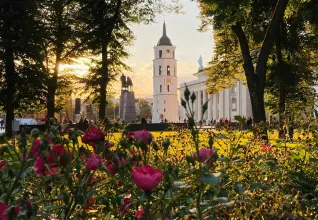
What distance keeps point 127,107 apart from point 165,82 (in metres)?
66.6

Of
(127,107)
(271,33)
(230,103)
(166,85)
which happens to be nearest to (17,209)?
(271,33)

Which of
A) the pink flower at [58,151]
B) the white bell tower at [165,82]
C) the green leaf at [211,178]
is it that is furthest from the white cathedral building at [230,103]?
the green leaf at [211,178]

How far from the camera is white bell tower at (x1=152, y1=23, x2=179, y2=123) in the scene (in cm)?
11444

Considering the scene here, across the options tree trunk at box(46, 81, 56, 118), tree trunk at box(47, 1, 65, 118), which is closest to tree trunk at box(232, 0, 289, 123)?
tree trunk at box(46, 81, 56, 118)

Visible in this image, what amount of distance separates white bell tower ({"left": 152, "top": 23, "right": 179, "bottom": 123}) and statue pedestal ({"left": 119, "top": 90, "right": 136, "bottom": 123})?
5769 centimetres

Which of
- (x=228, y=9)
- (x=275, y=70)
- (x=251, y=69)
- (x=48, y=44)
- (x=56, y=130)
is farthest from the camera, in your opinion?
(x=48, y=44)

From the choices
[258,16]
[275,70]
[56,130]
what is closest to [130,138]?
[56,130]

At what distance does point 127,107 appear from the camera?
51500 millimetres

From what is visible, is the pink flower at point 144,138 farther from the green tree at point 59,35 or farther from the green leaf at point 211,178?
the green tree at point 59,35

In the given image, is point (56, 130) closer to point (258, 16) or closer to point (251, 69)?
point (251, 69)

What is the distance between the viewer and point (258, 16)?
66.7ft

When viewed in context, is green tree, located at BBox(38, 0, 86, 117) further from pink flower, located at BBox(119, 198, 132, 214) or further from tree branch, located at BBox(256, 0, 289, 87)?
pink flower, located at BBox(119, 198, 132, 214)

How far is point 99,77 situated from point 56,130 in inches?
913

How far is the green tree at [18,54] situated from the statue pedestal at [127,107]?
2579cm
